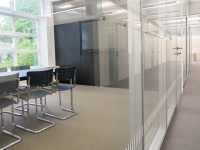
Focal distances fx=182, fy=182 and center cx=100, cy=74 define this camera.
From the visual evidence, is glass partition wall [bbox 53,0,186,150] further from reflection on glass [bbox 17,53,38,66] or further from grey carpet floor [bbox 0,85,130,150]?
reflection on glass [bbox 17,53,38,66]

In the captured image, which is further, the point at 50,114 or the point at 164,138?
the point at 50,114

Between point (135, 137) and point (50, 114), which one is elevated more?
point (135, 137)

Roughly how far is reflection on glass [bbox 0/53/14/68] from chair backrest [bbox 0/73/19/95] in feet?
11.1

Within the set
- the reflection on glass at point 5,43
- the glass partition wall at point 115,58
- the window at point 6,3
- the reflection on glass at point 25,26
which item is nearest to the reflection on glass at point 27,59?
the glass partition wall at point 115,58

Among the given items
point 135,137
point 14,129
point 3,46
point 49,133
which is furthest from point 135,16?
point 3,46

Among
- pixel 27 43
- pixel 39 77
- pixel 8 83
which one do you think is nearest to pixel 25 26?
pixel 27 43

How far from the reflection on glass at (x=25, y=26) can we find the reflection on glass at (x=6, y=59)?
33.6 inches

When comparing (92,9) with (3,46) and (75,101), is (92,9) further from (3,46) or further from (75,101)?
(75,101)

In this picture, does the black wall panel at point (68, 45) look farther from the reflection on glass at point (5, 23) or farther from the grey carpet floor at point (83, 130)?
the grey carpet floor at point (83, 130)

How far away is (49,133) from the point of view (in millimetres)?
2742

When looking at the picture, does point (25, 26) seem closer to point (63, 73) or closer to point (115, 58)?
point (63, 73)

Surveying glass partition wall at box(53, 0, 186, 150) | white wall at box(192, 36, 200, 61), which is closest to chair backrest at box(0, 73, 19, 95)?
glass partition wall at box(53, 0, 186, 150)

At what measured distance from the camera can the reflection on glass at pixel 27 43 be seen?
19.8 feet

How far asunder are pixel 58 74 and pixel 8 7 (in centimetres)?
314
